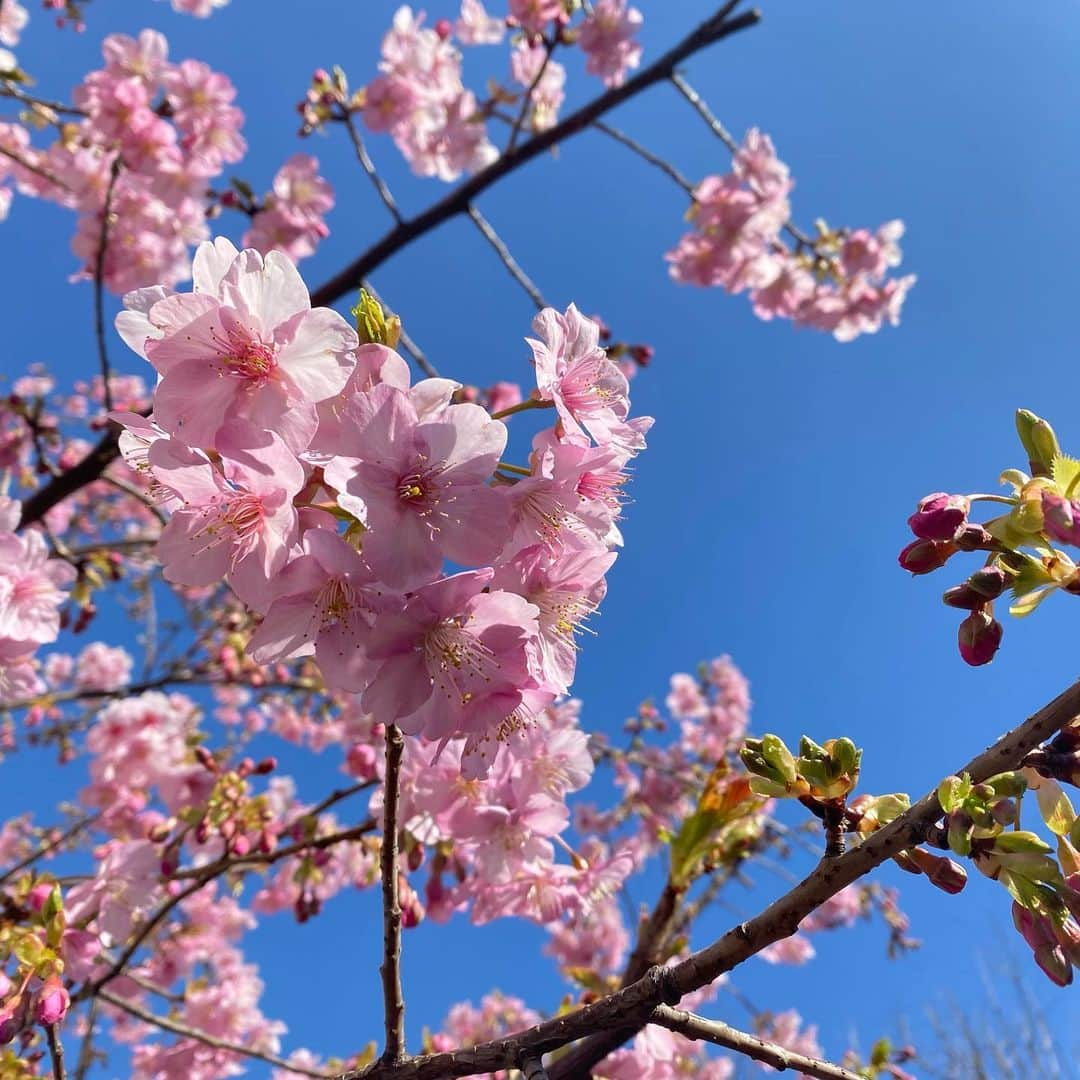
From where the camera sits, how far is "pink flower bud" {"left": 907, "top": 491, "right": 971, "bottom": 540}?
3.02ft

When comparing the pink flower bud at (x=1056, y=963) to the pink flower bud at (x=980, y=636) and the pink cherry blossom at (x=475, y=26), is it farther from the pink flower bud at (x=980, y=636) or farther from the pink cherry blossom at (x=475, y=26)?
the pink cherry blossom at (x=475, y=26)

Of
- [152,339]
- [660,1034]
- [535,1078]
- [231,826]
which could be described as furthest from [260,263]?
[660,1034]

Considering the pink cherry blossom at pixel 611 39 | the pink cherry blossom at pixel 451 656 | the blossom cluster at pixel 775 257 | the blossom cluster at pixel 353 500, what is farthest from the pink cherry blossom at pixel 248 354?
the pink cherry blossom at pixel 611 39

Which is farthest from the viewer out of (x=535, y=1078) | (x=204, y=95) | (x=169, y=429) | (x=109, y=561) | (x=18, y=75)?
(x=204, y=95)

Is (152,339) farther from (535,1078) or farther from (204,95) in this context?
(204,95)

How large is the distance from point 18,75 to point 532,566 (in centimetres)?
377

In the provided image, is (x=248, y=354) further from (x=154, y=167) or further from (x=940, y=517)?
(x=154, y=167)

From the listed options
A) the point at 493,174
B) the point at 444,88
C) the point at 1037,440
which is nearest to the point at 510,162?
the point at 493,174

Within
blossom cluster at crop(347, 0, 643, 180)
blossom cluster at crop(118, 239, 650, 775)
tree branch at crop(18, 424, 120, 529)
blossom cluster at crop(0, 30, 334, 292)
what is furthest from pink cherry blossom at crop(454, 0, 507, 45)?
blossom cluster at crop(118, 239, 650, 775)

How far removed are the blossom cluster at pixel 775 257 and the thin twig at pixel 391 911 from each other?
12.5ft

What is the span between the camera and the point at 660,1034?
2084 millimetres

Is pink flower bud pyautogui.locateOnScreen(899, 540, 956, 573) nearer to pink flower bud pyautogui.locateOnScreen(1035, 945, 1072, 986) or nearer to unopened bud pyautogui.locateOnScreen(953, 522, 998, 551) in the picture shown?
unopened bud pyautogui.locateOnScreen(953, 522, 998, 551)

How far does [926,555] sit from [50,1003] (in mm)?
1625

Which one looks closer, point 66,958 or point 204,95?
point 66,958
